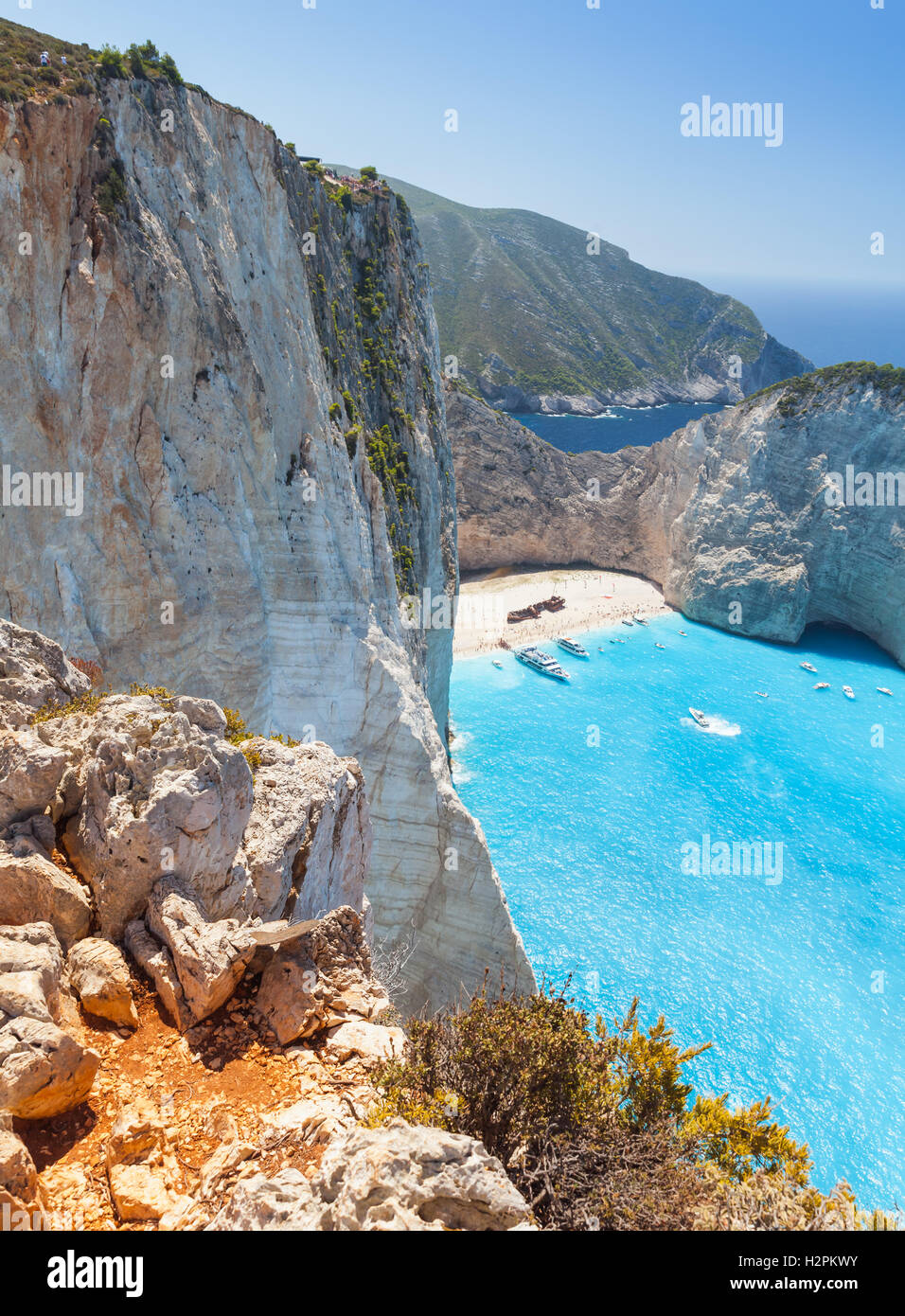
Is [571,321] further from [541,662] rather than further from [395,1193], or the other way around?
[395,1193]

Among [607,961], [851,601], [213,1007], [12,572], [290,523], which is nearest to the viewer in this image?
[213,1007]

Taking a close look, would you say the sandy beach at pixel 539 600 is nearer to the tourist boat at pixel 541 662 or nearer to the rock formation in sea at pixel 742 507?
the rock formation in sea at pixel 742 507

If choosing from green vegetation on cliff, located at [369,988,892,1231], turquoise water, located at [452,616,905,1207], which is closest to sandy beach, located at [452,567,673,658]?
turquoise water, located at [452,616,905,1207]

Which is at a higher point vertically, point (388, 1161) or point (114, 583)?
point (114, 583)

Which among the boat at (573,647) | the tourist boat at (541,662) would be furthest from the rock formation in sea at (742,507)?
the tourist boat at (541,662)
